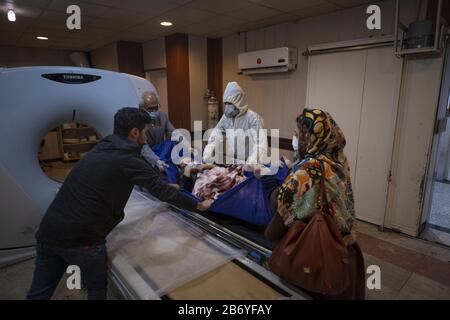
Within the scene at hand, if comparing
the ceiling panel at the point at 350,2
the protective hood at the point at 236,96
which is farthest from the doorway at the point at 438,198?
the protective hood at the point at 236,96

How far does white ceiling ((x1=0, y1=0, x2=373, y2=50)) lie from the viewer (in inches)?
111

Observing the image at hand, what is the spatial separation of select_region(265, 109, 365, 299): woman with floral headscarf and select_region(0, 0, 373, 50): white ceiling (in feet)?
6.62

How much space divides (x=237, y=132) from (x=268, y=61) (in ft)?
4.97

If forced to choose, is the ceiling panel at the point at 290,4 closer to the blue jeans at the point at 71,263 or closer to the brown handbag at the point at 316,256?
the brown handbag at the point at 316,256

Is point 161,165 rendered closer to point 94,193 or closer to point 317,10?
point 94,193

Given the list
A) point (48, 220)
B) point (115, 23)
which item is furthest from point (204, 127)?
point (48, 220)

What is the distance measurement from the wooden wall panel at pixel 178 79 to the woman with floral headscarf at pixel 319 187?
129 inches

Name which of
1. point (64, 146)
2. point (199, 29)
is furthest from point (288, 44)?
point (64, 146)

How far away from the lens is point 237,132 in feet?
8.45

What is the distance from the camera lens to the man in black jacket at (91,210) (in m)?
1.37

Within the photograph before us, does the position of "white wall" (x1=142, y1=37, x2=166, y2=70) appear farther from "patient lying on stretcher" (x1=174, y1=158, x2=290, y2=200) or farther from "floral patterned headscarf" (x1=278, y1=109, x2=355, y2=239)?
"floral patterned headscarf" (x1=278, y1=109, x2=355, y2=239)

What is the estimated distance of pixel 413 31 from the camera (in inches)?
94.3
